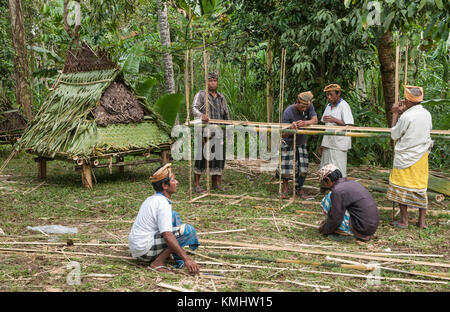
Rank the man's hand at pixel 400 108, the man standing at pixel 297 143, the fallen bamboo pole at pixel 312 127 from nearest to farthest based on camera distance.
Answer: the man's hand at pixel 400 108, the fallen bamboo pole at pixel 312 127, the man standing at pixel 297 143

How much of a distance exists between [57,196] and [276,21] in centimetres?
470

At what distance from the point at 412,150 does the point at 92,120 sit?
4879mm

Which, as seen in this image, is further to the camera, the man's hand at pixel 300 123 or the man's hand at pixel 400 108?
the man's hand at pixel 300 123

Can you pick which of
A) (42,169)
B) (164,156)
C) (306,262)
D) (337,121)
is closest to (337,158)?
(337,121)

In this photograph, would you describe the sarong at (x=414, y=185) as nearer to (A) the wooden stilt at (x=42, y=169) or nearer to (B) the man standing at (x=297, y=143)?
(B) the man standing at (x=297, y=143)

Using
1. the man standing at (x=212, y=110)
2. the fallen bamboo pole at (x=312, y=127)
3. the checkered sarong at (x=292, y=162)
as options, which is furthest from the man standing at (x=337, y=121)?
the man standing at (x=212, y=110)

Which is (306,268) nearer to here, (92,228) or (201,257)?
(201,257)

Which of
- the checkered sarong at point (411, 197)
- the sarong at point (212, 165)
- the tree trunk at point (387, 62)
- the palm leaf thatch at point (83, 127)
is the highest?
the tree trunk at point (387, 62)

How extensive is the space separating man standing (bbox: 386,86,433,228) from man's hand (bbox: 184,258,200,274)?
2748 millimetres

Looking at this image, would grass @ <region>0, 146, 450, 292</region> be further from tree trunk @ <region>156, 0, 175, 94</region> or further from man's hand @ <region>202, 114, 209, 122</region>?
tree trunk @ <region>156, 0, 175, 94</region>

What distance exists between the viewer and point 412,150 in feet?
17.8

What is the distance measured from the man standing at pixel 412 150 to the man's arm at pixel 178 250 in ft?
9.11

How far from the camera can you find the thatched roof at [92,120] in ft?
25.5

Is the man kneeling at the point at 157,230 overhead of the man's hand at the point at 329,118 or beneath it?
beneath
